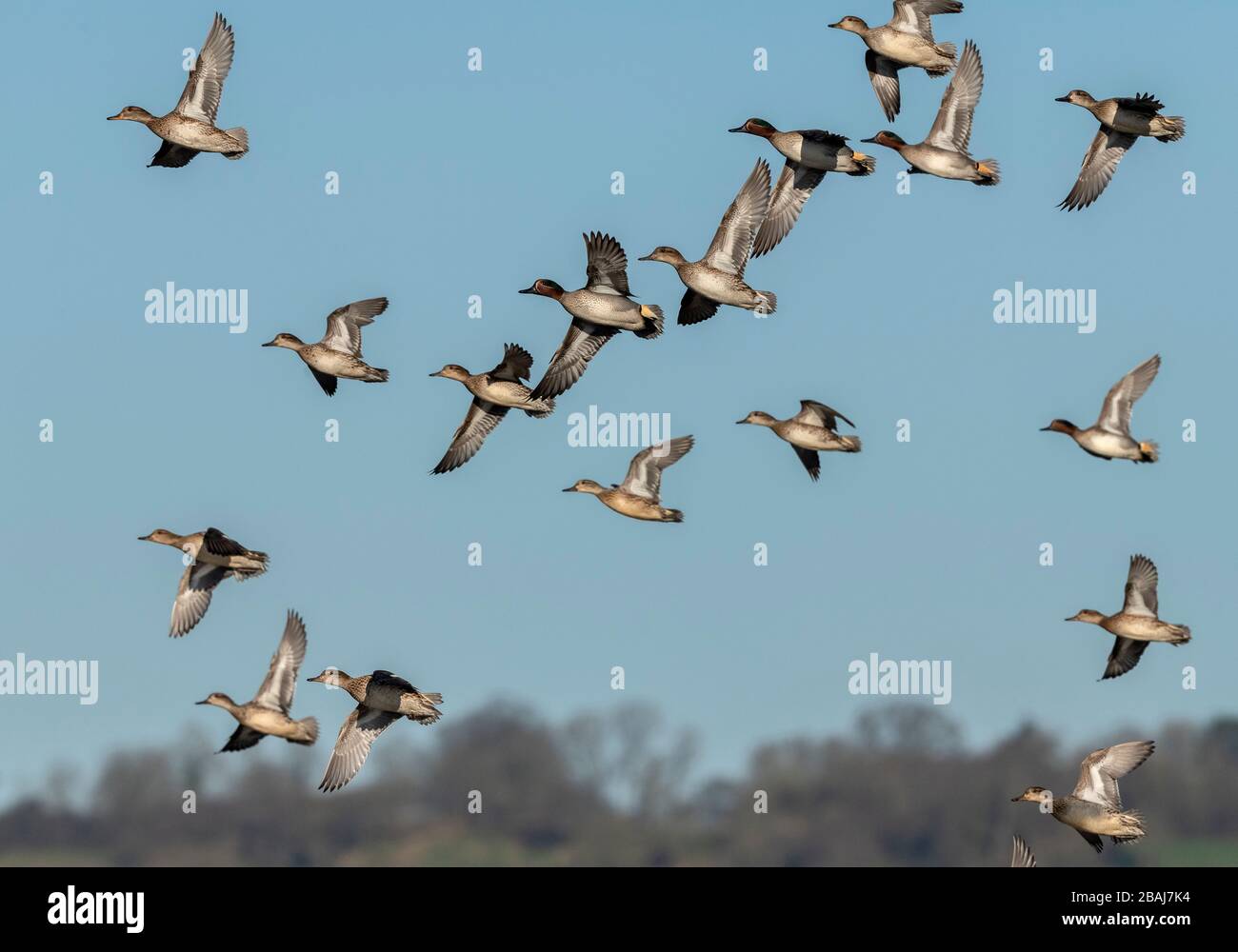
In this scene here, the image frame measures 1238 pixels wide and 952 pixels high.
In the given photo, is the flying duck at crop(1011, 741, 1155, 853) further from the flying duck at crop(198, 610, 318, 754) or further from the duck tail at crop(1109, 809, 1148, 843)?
the flying duck at crop(198, 610, 318, 754)

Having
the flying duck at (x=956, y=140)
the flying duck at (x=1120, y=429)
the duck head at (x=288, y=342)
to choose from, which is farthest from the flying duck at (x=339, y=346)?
the flying duck at (x=1120, y=429)

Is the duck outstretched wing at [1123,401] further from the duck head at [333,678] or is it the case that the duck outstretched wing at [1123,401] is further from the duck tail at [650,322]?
the duck head at [333,678]

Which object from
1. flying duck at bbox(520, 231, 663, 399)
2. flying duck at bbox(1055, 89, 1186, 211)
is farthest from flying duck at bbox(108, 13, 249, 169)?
flying duck at bbox(1055, 89, 1186, 211)

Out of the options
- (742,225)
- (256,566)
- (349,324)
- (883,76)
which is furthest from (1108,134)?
(256,566)
